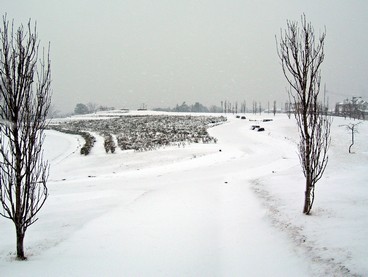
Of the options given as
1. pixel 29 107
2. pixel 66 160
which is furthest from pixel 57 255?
pixel 66 160

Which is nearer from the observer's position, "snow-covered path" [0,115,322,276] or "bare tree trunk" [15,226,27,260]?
"snow-covered path" [0,115,322,276]

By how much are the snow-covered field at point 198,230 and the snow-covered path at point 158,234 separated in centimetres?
3

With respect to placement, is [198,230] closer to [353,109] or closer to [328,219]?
[328,219]

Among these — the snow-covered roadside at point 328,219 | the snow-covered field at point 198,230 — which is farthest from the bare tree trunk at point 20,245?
the snow-covered roadside at point 328,219

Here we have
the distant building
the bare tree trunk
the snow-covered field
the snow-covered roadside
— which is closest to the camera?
the snow-covered roadside

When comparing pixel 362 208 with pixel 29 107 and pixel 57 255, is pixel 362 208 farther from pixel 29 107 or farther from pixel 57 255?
pixel 29 107

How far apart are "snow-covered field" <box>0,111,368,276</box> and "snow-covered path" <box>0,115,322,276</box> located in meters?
0.03

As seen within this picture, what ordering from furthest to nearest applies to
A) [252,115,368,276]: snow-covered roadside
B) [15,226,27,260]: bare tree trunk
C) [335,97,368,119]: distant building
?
[335,97,368,119]: distant building, [15,226,27,260]: bare tree trunk, [252,115,368,276]: snow-covered roadside

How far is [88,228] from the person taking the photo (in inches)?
330

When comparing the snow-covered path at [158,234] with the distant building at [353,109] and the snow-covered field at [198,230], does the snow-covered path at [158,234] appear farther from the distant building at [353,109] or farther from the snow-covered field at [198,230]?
the distant building at [353,109]

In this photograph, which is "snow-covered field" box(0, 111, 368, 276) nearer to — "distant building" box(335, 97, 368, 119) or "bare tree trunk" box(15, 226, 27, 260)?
"bare tree trunk" box(15, 226, 27, 260)

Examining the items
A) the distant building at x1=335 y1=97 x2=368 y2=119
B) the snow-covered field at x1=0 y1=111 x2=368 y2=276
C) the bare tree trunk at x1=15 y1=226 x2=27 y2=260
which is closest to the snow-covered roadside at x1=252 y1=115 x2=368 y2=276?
the snow-covered field at x1=0 y1=111 x2=368 y2=276

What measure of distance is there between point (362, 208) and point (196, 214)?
17.1 ft

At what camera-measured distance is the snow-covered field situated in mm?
5801
